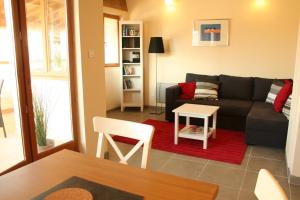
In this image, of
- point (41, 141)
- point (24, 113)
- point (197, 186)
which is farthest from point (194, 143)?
point (197, 186)

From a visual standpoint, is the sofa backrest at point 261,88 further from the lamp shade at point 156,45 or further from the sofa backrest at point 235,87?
the lamp shade at point 156,45

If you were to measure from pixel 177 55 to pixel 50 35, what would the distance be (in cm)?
334

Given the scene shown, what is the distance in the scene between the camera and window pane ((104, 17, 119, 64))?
18.4 feet

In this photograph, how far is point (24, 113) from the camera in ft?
8.05

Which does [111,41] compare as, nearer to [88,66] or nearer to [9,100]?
[88,66]

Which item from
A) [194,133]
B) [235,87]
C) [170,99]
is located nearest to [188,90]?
[170,99]

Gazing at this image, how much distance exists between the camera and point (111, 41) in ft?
18.9

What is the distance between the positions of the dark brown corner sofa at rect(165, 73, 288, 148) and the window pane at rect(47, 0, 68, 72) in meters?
2.33

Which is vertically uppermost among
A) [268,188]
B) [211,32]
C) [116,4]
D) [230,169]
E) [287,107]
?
[116,4]

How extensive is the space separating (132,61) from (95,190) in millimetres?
4763

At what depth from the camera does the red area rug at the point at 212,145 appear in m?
3.38

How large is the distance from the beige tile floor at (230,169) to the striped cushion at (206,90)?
136cm

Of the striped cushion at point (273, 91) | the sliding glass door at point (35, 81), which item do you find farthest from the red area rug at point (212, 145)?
the sliding glass door at point (35, 81)

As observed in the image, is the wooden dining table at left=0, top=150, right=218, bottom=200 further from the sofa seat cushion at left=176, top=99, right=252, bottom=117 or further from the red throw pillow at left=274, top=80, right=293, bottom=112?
the sofa seat cushion at left=176, top=99, right=252, bottom=117
